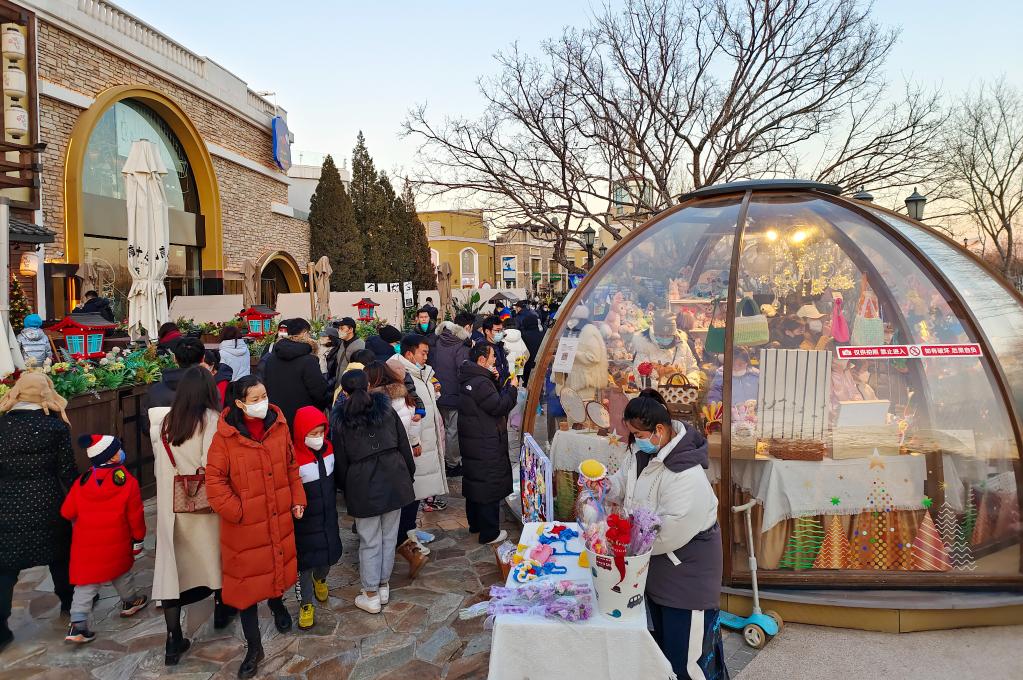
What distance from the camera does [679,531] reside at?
2938mm

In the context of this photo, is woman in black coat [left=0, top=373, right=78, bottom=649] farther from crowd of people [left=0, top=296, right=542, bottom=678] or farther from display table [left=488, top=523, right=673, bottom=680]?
display table [left=488, top=523, right=673, bottom=680]

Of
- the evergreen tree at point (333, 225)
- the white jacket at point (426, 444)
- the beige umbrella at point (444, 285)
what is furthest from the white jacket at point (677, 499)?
the evergreen tree at point (333, 225)

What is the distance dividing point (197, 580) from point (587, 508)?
2679mm

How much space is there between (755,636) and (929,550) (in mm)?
1492

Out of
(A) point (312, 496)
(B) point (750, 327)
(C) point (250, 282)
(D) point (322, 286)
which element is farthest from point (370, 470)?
(C) point (250, 282)

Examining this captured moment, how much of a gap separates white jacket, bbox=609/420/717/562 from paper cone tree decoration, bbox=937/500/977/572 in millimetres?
2418

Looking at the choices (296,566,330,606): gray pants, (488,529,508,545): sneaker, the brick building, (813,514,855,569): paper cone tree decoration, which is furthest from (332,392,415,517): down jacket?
the brick building

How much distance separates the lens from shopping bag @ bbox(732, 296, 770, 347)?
4664 mm

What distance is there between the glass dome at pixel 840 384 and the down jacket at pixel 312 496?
2146mm

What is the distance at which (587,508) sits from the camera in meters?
2.97

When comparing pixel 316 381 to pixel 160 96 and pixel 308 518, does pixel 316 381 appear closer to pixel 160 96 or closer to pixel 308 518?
pixel 308 518

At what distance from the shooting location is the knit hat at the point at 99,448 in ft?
13.2

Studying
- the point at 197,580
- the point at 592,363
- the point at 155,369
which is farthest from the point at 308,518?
the point at 155,369

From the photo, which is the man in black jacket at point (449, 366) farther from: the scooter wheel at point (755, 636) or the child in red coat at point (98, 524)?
the scooter wheel at point (755, 636)
